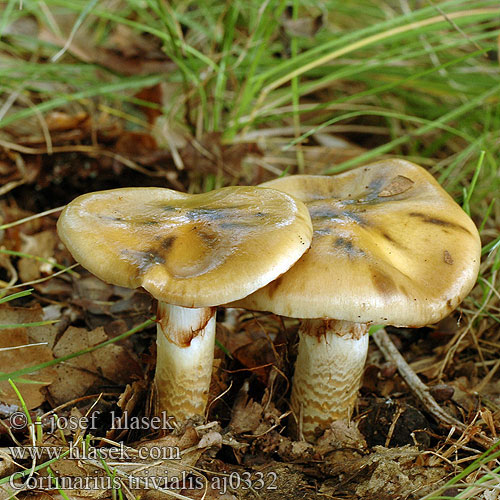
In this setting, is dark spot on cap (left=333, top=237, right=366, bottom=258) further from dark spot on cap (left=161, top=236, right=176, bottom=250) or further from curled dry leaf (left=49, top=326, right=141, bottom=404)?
curled dry leaf (left=49, top=326, right=141, bottom=404)

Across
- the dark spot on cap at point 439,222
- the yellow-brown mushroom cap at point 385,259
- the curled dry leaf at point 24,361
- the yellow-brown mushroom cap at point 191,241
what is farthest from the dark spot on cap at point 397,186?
the curled dry leaf at point 24,361

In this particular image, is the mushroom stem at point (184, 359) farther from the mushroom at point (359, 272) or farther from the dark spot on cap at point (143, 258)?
the dark spot on cap at point (143, 258)

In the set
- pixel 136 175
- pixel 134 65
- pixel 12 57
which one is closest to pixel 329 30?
pixel 134 65

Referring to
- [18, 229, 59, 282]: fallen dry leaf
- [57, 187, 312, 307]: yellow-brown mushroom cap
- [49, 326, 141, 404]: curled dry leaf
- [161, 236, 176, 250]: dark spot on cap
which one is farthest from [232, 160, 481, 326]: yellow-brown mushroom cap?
[18, 229, 59, 282]: fallen dry leaf

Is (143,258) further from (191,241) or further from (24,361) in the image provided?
(24,361)

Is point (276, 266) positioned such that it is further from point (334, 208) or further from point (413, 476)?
point (413, 476)
